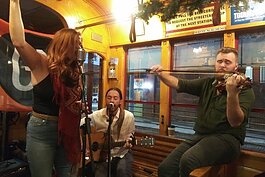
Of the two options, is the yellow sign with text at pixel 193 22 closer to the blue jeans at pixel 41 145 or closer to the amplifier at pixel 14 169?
the blue jeans at pixel 41 145

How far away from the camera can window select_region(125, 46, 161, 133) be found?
156 inches

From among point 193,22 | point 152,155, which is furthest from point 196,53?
point 152,155

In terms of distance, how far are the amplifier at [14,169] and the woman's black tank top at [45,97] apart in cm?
177

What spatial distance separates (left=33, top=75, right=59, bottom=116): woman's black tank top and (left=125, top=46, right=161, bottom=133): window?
2.70 meters

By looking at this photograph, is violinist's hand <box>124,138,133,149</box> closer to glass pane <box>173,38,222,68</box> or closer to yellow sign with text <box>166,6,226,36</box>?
glass pane <box>173,38,222,68</box>

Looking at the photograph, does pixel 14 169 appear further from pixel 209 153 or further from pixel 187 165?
pixel 209 153

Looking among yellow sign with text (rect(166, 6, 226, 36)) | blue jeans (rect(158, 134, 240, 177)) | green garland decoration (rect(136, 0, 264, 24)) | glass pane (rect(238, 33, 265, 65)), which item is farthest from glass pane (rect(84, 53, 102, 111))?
blue jeans (rect(158, 134, 240, 177))

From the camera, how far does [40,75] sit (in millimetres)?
1328

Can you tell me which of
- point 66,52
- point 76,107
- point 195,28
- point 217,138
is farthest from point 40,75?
point 195,28

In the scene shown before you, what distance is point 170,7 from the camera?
2.38 meters

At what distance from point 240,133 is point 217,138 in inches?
10.1

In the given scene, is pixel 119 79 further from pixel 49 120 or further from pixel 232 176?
pixel 49 120

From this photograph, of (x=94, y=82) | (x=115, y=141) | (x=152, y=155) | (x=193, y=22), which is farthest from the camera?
(x=94, y=82)

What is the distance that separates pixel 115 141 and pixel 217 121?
132 centimetres
